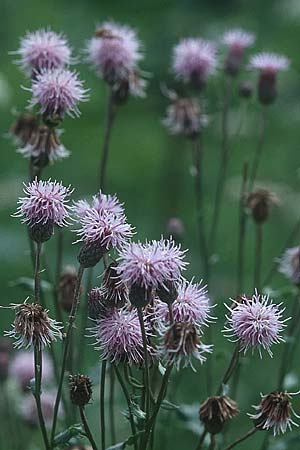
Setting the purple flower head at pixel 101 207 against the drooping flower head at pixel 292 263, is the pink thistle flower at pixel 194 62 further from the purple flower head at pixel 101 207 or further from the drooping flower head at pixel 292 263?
the purple flower head at pixel 101 207

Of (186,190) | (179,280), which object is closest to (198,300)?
(179,280)

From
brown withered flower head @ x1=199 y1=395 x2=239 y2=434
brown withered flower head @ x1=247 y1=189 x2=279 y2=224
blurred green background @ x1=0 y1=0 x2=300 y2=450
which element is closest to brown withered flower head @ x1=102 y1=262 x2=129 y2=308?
brown withered flower head @ x1=199 y1=395 x2=239 y2=434

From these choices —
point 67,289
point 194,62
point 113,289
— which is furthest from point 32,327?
point 194,62

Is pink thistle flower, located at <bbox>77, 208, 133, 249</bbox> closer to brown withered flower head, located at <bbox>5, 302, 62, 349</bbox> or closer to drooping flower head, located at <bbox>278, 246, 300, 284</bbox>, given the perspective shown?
brown withered flower head, located at <bbox>5, 302, 62, 349</bbox>

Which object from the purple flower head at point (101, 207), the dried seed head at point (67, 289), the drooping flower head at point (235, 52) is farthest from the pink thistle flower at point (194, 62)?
the purple flower head at point (101, 207)

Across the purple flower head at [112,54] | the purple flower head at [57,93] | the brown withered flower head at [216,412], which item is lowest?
the brown withered flower head at [216,412]

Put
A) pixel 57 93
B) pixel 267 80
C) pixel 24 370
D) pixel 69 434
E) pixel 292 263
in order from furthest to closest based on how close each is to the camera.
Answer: pixel 24 370
pixel 267 80
pixel 292 263
pixel 57 93
pixel 69 434

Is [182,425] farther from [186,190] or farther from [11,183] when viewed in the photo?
[186,190]

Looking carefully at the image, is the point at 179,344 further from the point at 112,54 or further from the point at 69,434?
the point at 112,54
